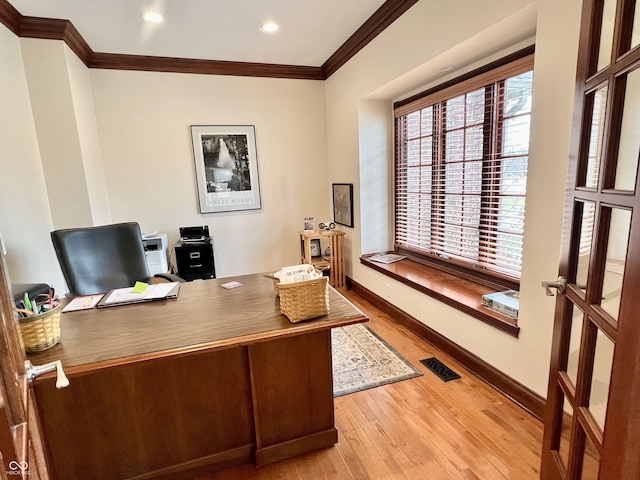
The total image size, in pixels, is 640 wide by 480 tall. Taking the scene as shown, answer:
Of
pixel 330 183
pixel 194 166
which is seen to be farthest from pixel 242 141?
pixel 330 183

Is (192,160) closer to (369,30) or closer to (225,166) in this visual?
(225,166)

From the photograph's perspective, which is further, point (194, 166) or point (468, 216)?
point (194, 166)

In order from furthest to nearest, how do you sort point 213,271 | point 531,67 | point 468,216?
point 213,271 → point 468,216 → point 531,67

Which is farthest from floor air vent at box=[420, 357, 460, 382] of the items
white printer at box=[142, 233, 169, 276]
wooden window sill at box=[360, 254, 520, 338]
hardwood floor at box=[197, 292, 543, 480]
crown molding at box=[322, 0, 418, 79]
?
white printer at box=[142, 233, 169, 276]

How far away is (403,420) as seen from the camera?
1.94m

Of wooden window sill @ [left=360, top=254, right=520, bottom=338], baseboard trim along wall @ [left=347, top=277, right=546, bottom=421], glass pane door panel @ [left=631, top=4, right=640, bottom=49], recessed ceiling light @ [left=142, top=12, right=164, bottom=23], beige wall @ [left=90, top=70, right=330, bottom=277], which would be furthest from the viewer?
beige wall @ [left=90, top=70, right=330, bottom=277]

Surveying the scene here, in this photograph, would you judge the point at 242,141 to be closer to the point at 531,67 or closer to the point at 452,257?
the point at 452,257

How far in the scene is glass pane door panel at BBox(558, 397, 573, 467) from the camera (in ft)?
3.98

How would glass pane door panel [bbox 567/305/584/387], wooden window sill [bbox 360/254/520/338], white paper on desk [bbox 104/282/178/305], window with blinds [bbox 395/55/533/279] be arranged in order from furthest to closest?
window with blinds [bbox 395/55/533/279]
wooden window sill [bbox 360/254/520/338]
white paper on desk [bbox 104/282/178/305]
glass pane door panel [bbox 567/305/584/387]

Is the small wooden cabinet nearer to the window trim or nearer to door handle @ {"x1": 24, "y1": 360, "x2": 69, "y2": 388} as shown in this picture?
the window trim

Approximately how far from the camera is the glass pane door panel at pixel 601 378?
3.14 ft

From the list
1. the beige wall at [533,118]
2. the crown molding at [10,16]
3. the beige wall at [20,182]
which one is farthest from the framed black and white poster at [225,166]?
the crown molding at [10,16]

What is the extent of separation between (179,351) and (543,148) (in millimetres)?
1936

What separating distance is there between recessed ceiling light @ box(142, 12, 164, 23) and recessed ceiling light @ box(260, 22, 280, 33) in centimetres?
84
